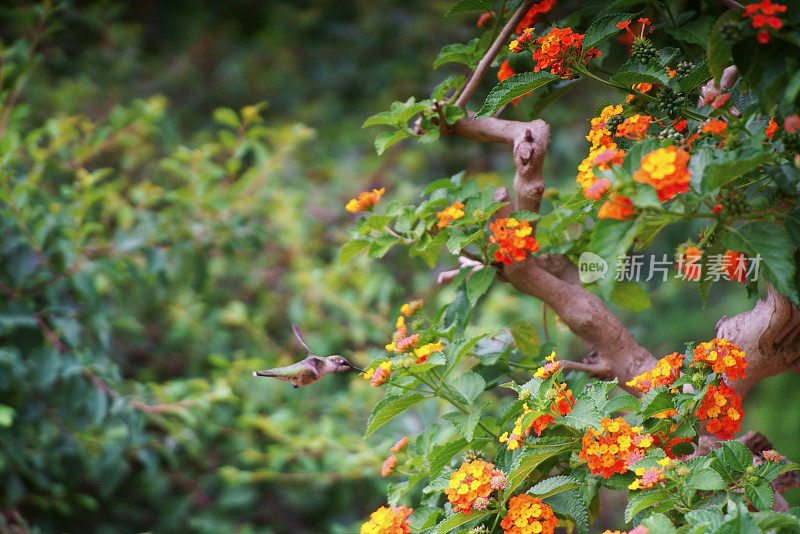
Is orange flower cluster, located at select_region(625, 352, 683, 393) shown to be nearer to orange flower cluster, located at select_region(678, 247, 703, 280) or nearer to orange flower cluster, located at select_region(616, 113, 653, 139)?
orange flower cluster, located at select_region(678, 247, 703, 280)

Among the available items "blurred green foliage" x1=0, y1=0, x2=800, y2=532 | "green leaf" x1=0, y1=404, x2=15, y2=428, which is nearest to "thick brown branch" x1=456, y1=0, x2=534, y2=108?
"blurred green foliage" x1=0, y1=0, x2=800, y2=532

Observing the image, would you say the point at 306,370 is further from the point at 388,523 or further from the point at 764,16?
the point at 764,16

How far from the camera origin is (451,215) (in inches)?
29.0

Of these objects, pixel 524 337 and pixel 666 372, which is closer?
pixel 666 372

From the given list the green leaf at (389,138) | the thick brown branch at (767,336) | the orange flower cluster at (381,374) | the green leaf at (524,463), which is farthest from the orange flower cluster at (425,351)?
the thick brown branch at (767,336)

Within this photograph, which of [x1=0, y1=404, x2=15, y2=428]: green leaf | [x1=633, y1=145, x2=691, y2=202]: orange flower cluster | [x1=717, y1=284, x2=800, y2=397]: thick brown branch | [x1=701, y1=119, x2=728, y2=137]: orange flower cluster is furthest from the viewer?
[x1=0, y1=404, x2=15, y2=428]: green leaf

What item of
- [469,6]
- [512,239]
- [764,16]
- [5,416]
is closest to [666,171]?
[764,16]

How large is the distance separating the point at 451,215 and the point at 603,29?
24cm

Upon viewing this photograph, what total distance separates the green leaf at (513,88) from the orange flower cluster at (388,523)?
16.4 inches

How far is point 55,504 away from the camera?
4.42 ft

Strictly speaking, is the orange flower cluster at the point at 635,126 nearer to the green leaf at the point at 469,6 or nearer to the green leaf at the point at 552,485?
the green leaf at the point at 469,6

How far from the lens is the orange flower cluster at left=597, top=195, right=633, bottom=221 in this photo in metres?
0.51

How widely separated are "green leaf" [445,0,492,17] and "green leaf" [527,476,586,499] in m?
0.50

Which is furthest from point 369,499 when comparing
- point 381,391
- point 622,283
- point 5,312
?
point 622,283
